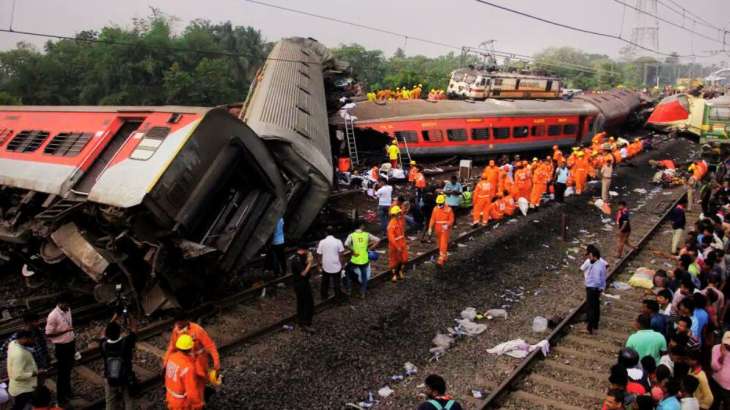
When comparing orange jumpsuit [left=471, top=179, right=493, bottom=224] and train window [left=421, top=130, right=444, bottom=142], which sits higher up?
train window [left=421, top=130, right=444, bottom=142]

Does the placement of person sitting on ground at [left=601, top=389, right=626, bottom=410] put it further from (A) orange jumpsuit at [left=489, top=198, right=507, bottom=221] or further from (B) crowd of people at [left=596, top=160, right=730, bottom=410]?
(A) orange jumpsuit at [left=489, top=198, right=507, bottom=221]

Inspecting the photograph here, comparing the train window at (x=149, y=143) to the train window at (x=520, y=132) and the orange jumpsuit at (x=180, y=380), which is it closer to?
the orange jumpsuit at (x=180, y=380)

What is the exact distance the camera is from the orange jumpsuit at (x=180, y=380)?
18.0ft

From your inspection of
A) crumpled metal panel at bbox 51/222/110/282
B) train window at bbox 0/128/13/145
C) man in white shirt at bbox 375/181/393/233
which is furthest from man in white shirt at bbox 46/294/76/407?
man in white shirt at bbox 375/181/393/233

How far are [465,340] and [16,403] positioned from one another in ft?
18.8

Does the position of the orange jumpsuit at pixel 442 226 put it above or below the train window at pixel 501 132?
below

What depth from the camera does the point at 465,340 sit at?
847 cm

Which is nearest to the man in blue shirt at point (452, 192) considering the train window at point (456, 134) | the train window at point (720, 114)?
the train window at point (456, 134)

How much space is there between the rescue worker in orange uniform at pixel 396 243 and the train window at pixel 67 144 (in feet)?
17.2

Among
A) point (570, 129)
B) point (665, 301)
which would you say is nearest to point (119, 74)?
point (570, 129)

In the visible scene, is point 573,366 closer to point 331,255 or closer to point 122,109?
point 331,255

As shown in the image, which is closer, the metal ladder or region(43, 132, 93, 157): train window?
region(43, 132, 93, 157): train window

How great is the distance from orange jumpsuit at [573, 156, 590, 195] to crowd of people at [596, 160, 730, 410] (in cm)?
889

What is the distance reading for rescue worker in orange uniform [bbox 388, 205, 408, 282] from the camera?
410 inches
